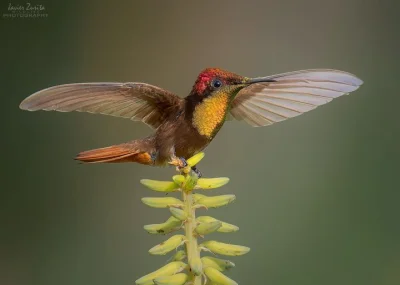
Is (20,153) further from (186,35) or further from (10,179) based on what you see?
(186,35)

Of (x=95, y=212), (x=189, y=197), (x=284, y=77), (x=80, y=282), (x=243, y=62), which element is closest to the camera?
(x=189, y=197)

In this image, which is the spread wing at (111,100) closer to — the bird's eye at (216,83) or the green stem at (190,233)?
the bird's eye at (216,83)

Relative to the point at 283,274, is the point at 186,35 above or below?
above

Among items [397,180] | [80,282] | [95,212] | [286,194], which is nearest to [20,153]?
[95,212]

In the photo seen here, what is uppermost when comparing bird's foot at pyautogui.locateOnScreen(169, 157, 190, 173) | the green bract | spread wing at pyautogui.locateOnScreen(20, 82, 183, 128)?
spread wing at pyautogui.locateOnScreen(20, 82, 183, 128)

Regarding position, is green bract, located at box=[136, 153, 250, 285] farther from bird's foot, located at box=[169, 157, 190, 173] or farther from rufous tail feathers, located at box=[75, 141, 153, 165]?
rufous tail feathers, located at box=[75, 141, 153, 165]

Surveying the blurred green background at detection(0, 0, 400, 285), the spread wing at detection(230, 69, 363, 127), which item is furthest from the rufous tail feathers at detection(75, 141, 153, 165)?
the blurred green background at detection(0, 0, 400, 285)
